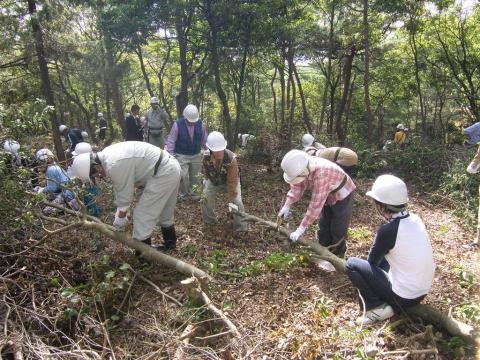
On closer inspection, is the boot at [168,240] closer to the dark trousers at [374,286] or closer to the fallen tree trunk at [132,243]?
the fallen tree trunk at [132,243]

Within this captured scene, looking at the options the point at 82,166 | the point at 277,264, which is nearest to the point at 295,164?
the point at 277,264

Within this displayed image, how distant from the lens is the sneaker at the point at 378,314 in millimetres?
3375

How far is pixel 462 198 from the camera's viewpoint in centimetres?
727

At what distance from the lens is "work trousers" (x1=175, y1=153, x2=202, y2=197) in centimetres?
694

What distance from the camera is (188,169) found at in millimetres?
A: 7152

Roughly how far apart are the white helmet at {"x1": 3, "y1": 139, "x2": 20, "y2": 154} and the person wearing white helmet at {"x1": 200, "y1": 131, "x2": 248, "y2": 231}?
2.33m

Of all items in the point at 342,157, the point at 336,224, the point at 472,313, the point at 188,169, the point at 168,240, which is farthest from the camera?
the point at 188,169

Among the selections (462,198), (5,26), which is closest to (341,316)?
(462,198)

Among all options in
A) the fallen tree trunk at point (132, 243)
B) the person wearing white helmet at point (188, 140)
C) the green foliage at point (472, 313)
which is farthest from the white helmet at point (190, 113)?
the green foliage at point (472, 313)

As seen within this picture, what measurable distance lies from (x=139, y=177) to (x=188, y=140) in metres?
2.35

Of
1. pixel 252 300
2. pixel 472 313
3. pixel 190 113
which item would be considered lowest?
pixel 252 300

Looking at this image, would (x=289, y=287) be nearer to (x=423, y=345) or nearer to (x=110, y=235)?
(x=423, y=345)

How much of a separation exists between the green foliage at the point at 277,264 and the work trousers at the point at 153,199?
128 centimetres

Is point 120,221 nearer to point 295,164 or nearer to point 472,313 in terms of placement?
point 295,164
